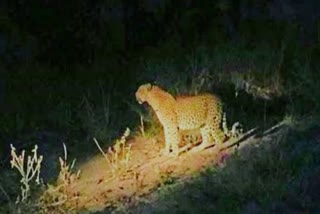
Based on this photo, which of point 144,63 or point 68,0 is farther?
point 68,0

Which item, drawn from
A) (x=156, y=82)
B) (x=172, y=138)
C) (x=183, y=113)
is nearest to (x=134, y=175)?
(x=172, y=138)

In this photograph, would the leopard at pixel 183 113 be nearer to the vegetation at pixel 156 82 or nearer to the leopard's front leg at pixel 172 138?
the leopard's front leg at pixel 172 138

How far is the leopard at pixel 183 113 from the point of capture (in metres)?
7.83

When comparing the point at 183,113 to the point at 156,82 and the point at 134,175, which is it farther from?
the point at 156,82

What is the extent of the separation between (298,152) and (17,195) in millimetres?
2145

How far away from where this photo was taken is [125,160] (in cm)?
779

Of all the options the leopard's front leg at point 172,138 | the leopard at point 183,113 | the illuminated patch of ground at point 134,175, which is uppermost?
the leopard at point 183,113

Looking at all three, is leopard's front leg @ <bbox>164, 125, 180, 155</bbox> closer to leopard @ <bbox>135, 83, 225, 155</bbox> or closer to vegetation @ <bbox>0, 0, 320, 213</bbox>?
leopard @ <bbox>135, 83, 225, 155</bbox>

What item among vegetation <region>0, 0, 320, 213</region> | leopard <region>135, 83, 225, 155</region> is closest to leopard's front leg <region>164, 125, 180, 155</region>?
leopard <region>135, 83, 225, 155</region>

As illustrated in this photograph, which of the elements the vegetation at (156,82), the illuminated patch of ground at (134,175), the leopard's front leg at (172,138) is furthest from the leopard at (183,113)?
the vegetation at (156,82)

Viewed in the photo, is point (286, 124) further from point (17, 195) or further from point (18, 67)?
point (18, 67)

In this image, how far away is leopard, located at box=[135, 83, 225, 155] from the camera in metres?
7.83

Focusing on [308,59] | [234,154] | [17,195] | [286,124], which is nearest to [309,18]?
[308,59]

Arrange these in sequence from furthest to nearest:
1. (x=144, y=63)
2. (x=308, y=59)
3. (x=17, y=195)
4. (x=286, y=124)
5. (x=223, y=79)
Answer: (x=144, y=63) → (x=308, y=59) → (x=223, y=79) → (x=286, y=124) → (x=17, y=195)
